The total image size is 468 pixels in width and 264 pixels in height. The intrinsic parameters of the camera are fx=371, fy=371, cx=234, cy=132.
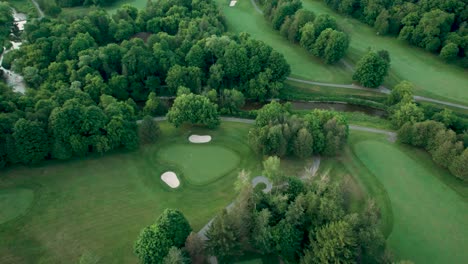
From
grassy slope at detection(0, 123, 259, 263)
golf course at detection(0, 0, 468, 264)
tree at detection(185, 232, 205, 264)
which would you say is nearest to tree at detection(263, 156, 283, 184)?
golf course at detection(0, 0, 468, 264)

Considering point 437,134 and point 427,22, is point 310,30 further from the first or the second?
point 437,134

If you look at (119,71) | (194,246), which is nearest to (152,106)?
(119,71)

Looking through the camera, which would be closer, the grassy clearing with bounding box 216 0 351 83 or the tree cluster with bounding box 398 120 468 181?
the tree cluster with bounding box 398 120 468 181

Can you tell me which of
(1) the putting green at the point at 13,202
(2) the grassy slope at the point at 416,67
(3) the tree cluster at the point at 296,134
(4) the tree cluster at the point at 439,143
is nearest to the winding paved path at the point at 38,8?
(1) the putting green at the point at 13,202

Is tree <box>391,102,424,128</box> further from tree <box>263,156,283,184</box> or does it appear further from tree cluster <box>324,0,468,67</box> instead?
tree cluster <box>324,0,468,67</box>

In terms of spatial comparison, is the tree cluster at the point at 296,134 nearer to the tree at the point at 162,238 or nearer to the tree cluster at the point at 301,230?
the tree cluster at the point at 301,230

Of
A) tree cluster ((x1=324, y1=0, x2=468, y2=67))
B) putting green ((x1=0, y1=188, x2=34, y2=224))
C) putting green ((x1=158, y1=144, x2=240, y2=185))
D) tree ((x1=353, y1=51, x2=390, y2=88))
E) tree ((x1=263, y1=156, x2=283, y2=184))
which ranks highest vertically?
tree cluster ((x1=324, y1=0, x2=468, y2=67))
